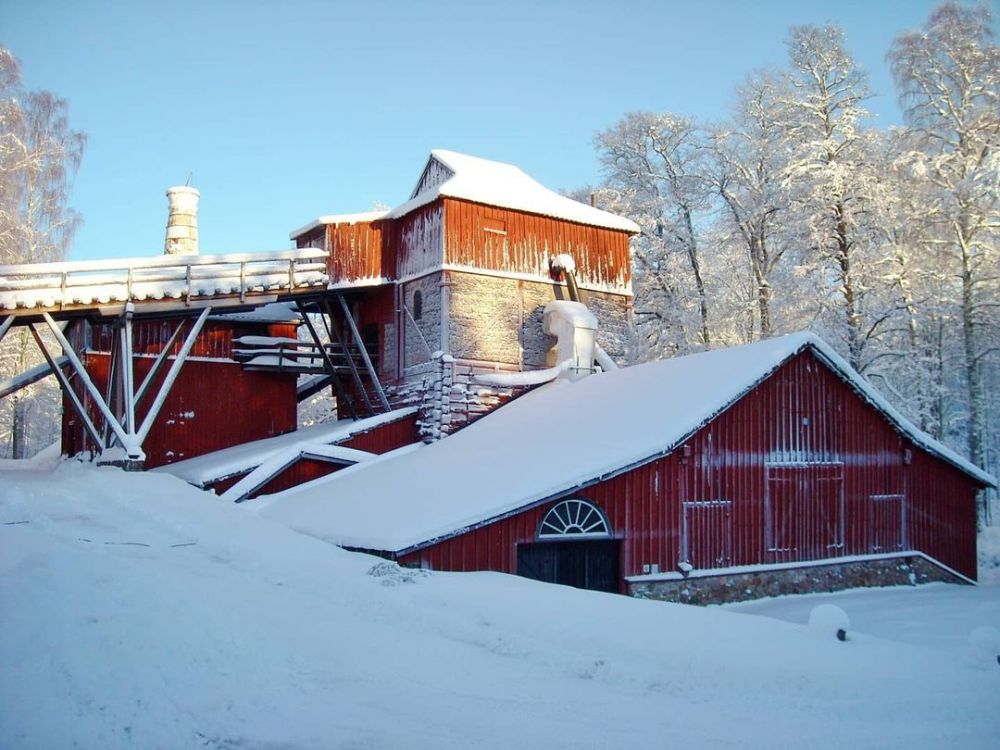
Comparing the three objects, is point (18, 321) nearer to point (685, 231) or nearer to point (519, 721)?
point (519, 721)

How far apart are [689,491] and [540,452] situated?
114 inches

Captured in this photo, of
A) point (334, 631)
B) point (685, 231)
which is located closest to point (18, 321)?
point (334, 631)

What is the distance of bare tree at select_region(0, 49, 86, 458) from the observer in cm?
2739

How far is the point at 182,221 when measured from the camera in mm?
27062

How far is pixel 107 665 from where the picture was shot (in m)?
7.27

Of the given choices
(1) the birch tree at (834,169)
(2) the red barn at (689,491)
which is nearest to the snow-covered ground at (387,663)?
(2) the red barn at (689,491)

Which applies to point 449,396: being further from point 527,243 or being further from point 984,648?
point 984,648

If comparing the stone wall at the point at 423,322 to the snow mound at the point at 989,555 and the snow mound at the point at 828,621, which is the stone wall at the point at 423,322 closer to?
the snow mound at the point at 828,621

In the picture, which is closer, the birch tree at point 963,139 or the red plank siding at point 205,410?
the red plank siding at point 205,410

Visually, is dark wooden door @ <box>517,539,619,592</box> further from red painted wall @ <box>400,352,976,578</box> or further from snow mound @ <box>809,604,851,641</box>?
snow mound @ <box>809,604,851,641</box>

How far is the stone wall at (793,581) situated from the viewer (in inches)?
631

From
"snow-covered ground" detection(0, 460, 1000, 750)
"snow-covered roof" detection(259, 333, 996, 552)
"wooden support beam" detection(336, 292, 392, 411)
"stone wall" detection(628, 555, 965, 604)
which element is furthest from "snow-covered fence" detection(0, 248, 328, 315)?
"stone wall" detection(628, 555, 965, 604)

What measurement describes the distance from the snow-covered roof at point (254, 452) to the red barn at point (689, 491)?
1.62 meters

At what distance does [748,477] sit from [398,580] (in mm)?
8609
